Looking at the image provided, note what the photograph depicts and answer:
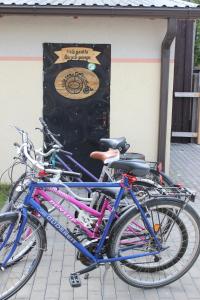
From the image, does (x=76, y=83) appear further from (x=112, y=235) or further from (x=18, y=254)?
(x=112, y=235)

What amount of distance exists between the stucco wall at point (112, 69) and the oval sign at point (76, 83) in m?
0.27

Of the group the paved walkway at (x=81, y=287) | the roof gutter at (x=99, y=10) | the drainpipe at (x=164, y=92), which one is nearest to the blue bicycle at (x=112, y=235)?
the paved walkway at (x=81, y=287)

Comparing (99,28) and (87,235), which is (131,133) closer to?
(99,28)

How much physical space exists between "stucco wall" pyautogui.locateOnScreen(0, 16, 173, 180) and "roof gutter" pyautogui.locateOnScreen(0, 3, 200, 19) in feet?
1.44

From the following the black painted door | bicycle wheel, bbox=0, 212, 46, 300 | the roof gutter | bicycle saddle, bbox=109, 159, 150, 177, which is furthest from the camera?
the black painted door

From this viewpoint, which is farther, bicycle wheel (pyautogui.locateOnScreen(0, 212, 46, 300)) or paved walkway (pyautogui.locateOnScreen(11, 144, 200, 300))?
paved walkway (pyautogui.locateOnScreen(11, 144, 200, 300))

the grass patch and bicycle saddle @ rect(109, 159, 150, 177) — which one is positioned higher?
bicycle saddle @ rect(109, 159, 150, 177)

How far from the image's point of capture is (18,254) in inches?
156

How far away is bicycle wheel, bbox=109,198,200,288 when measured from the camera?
378cm

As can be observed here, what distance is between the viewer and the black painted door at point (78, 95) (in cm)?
687

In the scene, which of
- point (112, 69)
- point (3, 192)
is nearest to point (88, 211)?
point (3, 192)

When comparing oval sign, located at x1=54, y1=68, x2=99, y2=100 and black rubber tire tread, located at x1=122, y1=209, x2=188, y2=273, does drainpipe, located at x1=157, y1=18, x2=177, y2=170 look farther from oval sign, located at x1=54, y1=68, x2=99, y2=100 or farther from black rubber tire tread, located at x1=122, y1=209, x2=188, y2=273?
black rubber tire tread, located at x1=122, y1=209, x2=188, y2=273

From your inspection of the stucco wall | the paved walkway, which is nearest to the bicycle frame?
the paved walkway

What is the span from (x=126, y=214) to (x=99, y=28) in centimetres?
385
